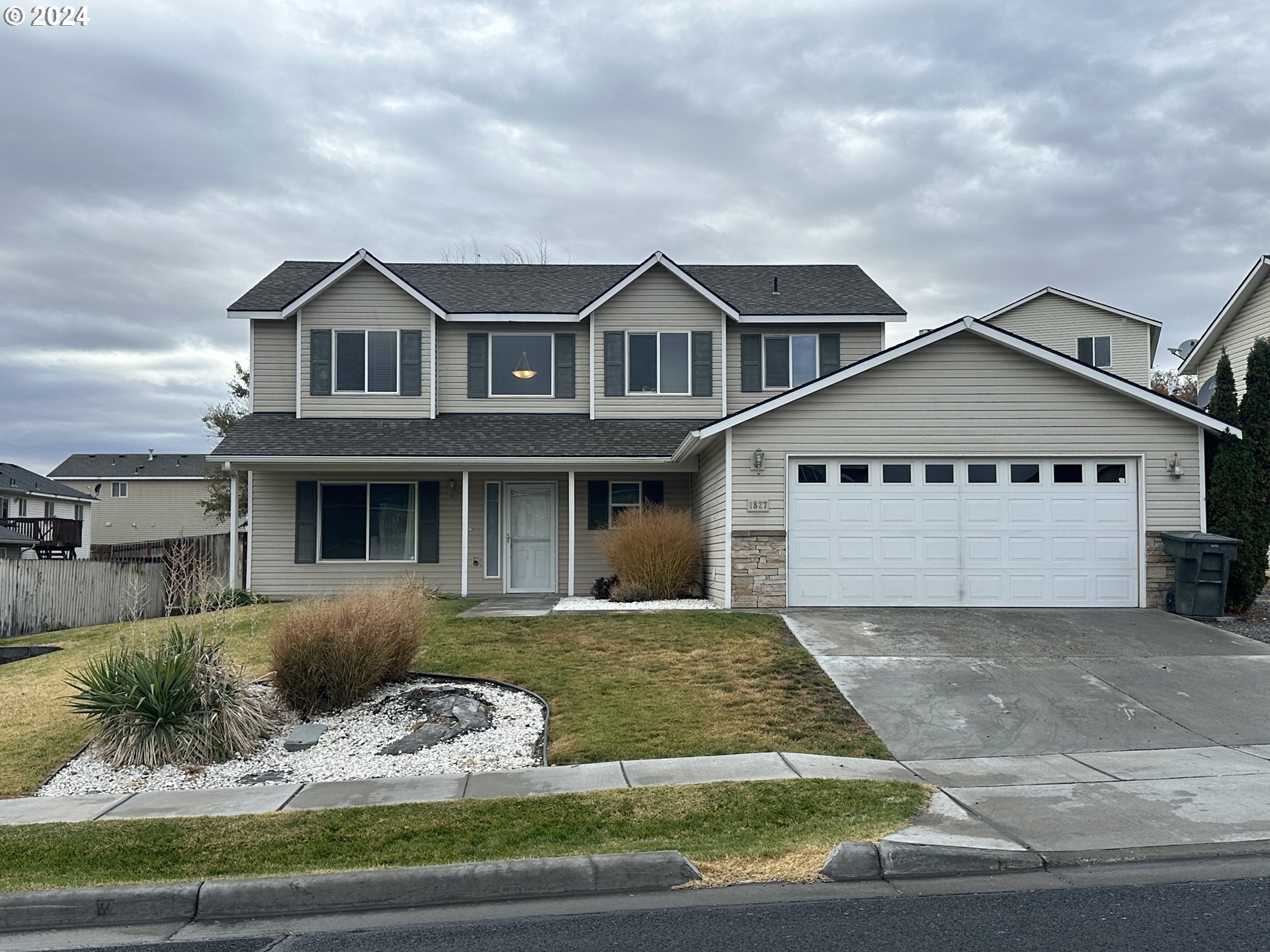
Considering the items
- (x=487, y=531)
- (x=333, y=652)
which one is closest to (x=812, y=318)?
(x=487, y=531)

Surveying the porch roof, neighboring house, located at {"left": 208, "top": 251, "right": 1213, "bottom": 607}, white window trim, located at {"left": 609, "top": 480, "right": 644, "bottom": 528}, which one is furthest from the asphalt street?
white window trim, located at {"left": 609, "top": 480, "right": 644, "bottom": 528}

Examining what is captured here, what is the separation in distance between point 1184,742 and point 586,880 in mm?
6093

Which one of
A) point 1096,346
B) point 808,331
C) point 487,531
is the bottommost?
point 487,531

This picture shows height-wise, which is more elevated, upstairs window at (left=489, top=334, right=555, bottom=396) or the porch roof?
upstairs window at (left=489, top=334, right=555, bottom=396)

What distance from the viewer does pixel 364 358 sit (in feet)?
65.4

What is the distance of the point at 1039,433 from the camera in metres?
14.9

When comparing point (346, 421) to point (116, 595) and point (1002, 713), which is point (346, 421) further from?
point (1002, 713)

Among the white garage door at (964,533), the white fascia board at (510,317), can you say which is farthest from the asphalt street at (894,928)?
the white fascia board at (510,317)

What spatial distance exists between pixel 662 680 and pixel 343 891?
18.1 ft

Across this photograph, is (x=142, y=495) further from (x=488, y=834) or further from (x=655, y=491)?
(x=488, y=834)

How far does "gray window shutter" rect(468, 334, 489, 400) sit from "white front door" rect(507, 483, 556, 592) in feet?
6.66

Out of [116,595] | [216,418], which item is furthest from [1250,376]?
[216,418]

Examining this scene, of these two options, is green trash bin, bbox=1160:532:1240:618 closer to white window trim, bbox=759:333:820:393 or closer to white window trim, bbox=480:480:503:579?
white window trim, bbox=759:333:820:393

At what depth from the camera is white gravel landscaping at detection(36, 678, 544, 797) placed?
28.2ft
